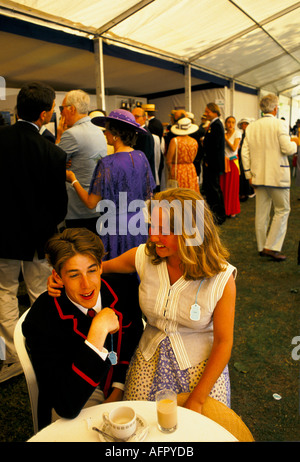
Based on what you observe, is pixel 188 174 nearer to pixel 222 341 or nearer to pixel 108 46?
pixel 108 46

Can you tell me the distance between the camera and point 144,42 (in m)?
5.42

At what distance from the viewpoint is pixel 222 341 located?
1337 millimetres

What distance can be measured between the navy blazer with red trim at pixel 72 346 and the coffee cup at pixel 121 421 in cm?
12

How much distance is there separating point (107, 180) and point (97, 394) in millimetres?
1287

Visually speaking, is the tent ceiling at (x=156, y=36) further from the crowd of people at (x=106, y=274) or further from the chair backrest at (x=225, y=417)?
the chair backrest at (x=225, y=417)

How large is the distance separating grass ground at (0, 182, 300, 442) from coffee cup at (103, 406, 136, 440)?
1.11 meters

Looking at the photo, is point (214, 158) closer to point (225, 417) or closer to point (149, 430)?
point (225, 417)

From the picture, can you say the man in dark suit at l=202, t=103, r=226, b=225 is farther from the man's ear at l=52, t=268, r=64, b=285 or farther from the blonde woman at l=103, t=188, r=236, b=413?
the man's ear at l=52, t=268, r=64, b=285

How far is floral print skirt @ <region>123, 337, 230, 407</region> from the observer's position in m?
1.36

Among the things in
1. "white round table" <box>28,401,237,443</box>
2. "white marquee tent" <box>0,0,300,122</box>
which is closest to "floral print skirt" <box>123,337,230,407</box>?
"white round table" <box>28,401,237,443</box>

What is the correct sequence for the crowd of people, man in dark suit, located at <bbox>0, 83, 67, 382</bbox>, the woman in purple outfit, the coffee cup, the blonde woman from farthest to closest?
the woman in purple outfit → man in dark suit, located at <bbox>0, 83, 67, 382</bbox> → the blonde woman → the crowd of people → the coffee cup

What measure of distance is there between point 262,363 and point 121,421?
5.40 feet

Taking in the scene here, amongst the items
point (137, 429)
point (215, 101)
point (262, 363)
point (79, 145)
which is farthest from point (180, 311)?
point (215, 101)

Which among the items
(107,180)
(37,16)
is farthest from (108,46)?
(107,180)
